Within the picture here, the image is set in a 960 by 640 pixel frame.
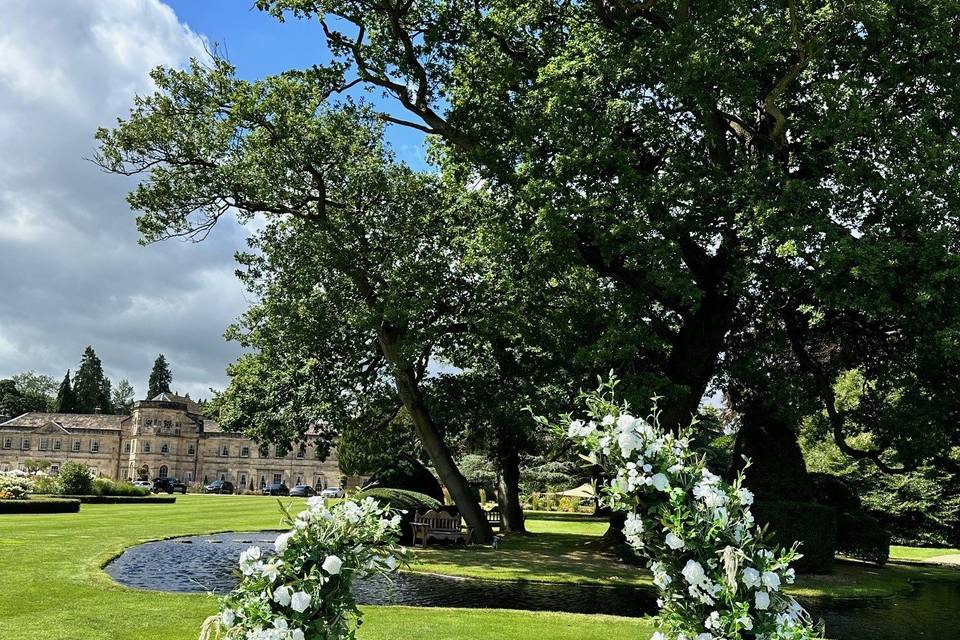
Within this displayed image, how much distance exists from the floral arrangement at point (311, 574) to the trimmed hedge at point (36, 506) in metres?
30.1

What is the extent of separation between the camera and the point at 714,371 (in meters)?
22.8

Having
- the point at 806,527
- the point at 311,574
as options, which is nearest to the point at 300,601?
the point at 311,574

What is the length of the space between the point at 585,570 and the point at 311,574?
15.7 m

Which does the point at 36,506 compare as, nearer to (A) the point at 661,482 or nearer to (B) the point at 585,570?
(B) the point at 585,570

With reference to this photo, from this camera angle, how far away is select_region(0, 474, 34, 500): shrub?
31.1 meters

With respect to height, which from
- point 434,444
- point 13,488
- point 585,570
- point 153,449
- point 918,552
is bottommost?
point 918,552

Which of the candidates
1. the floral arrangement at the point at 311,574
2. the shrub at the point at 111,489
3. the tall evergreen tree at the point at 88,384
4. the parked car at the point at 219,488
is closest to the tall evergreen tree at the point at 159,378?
the tall evergreen tree at the point at 88,384

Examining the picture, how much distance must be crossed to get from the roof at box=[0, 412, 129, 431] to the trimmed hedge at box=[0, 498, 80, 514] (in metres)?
76.0

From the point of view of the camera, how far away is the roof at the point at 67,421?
9894 centimetres

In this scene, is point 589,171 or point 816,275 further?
point 589,171

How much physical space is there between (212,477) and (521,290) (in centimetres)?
9298

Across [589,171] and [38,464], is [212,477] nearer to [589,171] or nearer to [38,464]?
[38,464]

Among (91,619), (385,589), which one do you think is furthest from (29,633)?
(385,589)

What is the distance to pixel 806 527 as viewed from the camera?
19.6m
